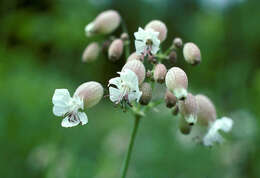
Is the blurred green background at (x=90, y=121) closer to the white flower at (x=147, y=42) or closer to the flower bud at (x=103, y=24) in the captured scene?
the flower bud at (x=103, y=24)

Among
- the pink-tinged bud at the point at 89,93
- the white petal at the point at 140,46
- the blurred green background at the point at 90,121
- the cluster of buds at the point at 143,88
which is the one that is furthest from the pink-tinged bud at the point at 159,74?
the blurred green background at the point at 90,121

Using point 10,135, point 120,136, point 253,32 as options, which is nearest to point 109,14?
point 120,136

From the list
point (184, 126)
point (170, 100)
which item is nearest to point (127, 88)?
point (170, 100)

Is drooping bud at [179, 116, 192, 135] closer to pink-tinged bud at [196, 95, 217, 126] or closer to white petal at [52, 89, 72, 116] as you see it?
pink-tinged bud at [196, 95, 217, 126]

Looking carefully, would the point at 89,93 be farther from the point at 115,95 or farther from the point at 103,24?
the point at 103,24

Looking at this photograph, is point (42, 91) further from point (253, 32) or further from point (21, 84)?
point (253, 32)
